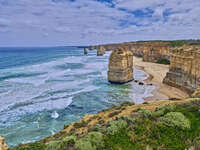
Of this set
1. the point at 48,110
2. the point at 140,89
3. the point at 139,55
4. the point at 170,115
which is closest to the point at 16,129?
the point at 48,110

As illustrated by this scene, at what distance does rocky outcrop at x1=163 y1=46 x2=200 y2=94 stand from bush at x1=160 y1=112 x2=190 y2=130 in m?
16.6

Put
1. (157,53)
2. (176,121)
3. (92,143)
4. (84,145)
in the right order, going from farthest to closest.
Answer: (157,53) → (176,121) → (92,143) → (84,145)

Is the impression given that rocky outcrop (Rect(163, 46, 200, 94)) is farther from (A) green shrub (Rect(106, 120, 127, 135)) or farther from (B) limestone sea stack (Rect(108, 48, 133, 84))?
(A) green shrub (Rect(106, 120, 127, 135))

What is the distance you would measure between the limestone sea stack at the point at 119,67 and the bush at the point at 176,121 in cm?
2184

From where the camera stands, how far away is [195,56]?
21.2 m

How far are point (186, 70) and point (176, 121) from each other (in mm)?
19679

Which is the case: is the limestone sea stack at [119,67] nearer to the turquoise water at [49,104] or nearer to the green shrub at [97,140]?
the turquoise water at [49,104]

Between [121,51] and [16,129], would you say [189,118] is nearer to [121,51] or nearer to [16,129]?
[16,129]

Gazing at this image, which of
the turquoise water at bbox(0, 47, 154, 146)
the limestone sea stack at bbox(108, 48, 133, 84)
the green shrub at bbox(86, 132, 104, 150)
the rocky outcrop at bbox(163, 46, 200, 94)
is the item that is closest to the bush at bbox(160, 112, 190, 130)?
the green shrub at bbox(86, 132, 104, 150)

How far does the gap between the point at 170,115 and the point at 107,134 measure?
352 cm

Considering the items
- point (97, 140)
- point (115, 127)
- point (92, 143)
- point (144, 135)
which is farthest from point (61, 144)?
point (144, 135)

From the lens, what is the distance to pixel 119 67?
2898 cm

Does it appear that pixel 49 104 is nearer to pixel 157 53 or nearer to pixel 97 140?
pixel 97 140

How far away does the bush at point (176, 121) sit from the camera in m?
6.77
